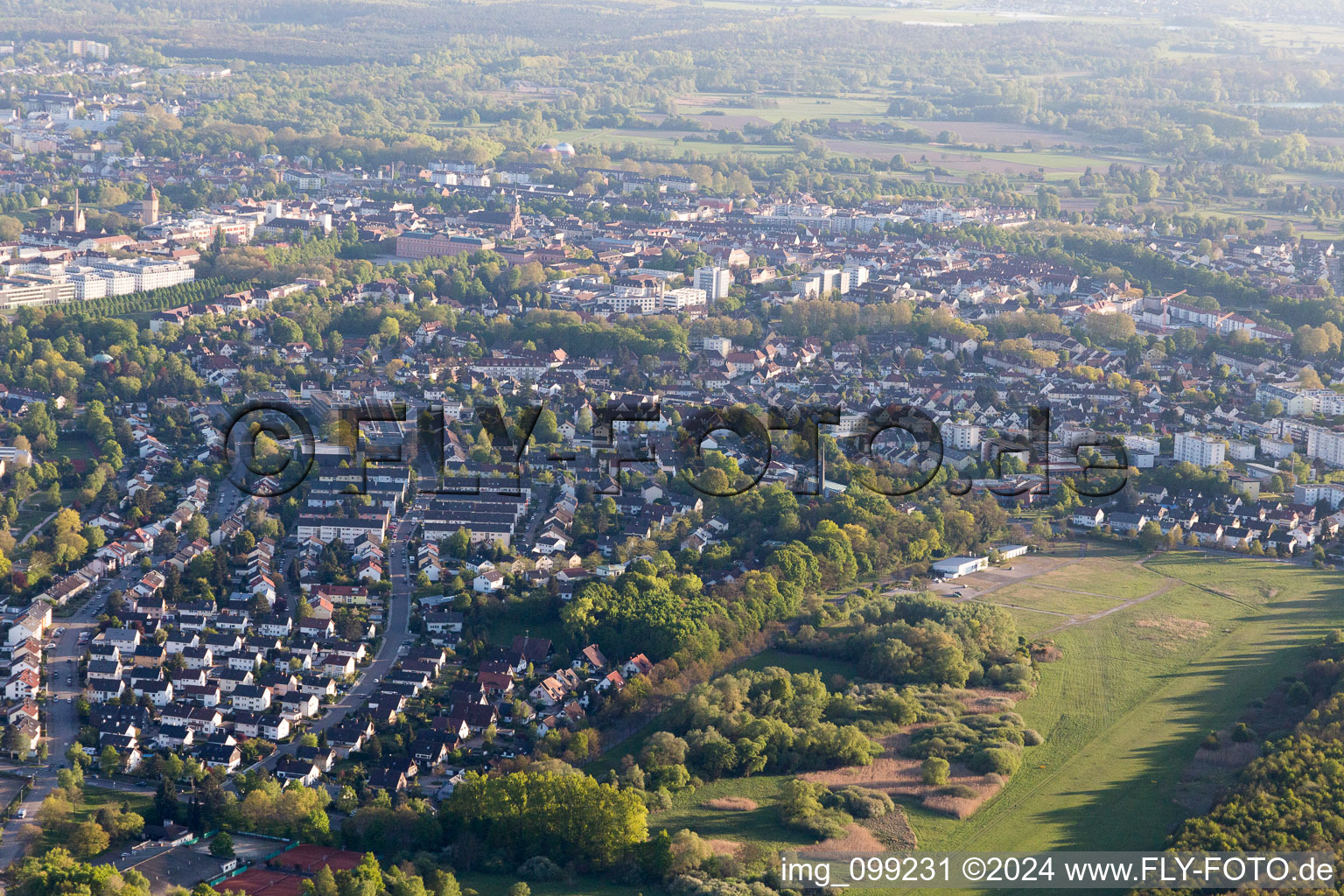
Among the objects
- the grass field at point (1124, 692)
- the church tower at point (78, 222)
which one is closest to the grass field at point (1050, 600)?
the grass field at point (1124, 692)

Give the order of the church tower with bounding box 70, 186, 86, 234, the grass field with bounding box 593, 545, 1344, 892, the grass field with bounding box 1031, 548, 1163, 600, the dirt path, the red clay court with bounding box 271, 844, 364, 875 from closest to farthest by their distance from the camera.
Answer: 1. the red clay court with bounding box 271, 844, 364, 875
2. the grass field with bounding box 593, 545, 1344, 892
3. the dirt path
4. the grass field with bounding box 1031, 548, 1163, 600
5. the church tower with bounding box 70, 186, 86, 234

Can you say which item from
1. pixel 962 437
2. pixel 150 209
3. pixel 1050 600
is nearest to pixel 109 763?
pixel 1050 600

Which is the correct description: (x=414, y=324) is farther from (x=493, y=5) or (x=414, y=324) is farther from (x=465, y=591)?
(x=493, y=5)

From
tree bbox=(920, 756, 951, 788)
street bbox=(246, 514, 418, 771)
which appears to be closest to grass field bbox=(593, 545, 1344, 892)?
tree bbox=(920, 756, 951, 788)

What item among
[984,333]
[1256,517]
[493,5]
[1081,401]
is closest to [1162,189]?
[984,333]

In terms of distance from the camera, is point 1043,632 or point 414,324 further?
point 414,324

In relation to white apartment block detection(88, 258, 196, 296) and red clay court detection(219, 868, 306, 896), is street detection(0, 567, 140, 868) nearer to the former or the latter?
red clay court detection(219, 868, 306, 896)
